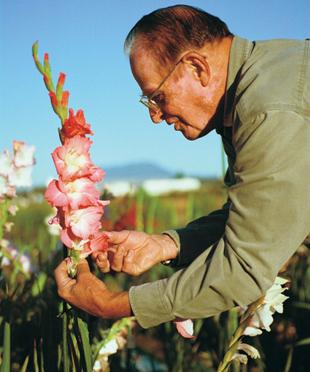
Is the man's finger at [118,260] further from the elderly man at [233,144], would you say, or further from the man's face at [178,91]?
the man's face at [178,91]

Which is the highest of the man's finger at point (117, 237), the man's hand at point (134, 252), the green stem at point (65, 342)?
the man's finger at point (117, 237)

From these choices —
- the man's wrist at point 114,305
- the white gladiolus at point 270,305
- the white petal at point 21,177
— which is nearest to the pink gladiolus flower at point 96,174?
the man's wrist at point 114,305

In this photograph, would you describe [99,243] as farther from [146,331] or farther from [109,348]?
[146,331]

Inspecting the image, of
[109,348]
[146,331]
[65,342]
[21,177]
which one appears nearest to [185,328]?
[65,342]

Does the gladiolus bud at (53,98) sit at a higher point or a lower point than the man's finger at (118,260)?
higher

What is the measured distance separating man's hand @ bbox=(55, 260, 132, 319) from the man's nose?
0.45m

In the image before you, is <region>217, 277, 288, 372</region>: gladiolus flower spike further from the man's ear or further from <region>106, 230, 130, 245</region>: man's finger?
the man's ear

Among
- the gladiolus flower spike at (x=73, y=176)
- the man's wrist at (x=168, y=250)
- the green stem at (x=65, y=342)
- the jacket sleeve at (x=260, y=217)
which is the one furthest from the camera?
the man's wrist at (x=168, y=250)

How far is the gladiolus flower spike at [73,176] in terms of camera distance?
141cm

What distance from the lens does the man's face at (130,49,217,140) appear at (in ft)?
5.18

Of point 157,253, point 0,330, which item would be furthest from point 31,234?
point 157,253

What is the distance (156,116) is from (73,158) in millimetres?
362

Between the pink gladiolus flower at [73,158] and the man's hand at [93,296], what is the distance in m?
0.20

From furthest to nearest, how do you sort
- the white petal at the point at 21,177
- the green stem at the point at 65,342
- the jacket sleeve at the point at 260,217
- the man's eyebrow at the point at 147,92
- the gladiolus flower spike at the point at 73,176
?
the white petal at the point at 21,177
the man's eyebrow at the point at 147,92
the green stem at the point at 65,342
the gladiolus flower spike at the point at 73,176
the jacket sleeve at the point at 260,217
